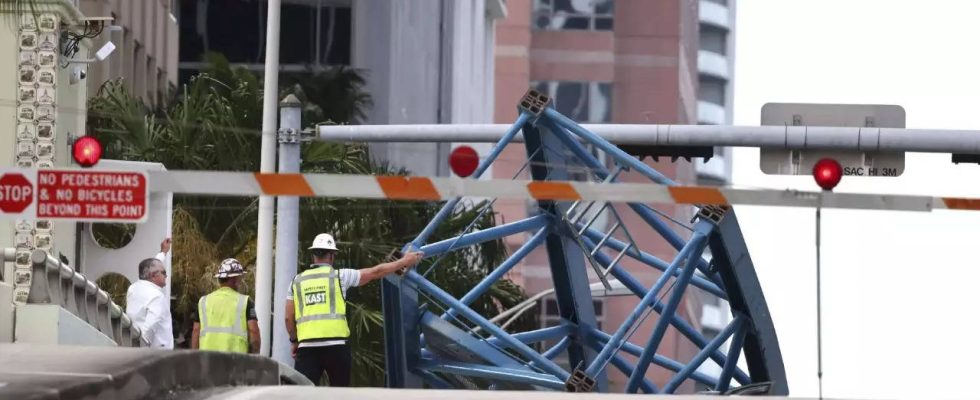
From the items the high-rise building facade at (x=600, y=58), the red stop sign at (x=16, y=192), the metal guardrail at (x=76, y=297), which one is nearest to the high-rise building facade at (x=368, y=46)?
the high-rise building facade at (x=600, y=58)

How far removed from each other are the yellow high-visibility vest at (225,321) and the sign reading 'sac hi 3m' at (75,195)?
15.0 feet

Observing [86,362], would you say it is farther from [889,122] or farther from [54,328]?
[889,122]

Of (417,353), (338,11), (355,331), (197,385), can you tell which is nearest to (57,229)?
(355,331)

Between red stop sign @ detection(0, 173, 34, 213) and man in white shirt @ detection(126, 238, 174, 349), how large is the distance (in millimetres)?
6017

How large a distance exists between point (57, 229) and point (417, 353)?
1000 cm

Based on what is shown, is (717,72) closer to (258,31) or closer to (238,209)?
(258,31)

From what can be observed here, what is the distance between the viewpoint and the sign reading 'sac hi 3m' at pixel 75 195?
45.1 ft

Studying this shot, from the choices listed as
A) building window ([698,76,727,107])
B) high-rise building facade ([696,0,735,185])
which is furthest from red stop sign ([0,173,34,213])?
building window ([698,76,727,107])

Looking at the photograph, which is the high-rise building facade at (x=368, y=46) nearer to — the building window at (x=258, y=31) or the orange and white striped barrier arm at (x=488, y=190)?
the building window at (x=258, y=31)

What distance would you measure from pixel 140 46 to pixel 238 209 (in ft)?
59.0

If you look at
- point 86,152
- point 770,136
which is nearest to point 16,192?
point 86,152

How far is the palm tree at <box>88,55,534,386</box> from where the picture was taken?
33562 mm

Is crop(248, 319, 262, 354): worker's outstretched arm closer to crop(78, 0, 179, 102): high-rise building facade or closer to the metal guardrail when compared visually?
the metal guardrail

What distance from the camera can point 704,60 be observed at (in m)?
162
